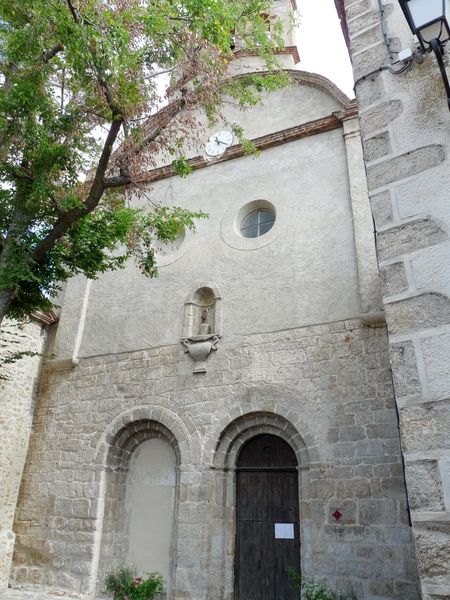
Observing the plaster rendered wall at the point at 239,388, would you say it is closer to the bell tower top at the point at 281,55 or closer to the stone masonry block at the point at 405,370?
the bell tower top at the point at 281,55

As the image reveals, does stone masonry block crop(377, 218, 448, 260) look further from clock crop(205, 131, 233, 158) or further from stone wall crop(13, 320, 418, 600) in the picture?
clock crop(205, 131, 233, 158)

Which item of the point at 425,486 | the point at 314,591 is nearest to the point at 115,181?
the point at 425,486

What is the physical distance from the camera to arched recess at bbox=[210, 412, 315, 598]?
642 centimetres

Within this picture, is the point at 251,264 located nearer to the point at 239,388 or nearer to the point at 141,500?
the point at 239,388

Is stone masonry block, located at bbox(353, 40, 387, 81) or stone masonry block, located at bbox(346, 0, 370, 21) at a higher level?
stone masonry block, located at bbox(346, 0, 370, 21)

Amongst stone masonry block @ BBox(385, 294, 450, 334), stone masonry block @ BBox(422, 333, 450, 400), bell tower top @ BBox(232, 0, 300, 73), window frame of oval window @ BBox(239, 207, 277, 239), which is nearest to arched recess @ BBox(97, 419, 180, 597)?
window frame of oval window @ BBox(239, 207, 277, 239)

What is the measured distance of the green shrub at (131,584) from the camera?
6.82 m

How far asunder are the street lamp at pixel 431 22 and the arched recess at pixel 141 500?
637 centimetres

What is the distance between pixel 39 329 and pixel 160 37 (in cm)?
586

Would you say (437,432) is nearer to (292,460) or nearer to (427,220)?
(427,220)

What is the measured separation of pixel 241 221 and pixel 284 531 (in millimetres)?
5090

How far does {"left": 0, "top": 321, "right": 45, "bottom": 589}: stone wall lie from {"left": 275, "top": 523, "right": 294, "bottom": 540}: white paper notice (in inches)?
180

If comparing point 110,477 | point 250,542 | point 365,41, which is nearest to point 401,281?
point 365,41

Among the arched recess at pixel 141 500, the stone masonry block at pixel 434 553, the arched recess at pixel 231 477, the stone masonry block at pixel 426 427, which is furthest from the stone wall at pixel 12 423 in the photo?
the stone masonry block at pixel 434 553
